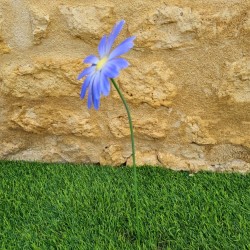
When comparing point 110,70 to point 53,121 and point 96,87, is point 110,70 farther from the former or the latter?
point 53,121

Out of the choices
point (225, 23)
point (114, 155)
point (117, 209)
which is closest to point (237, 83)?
point (225, 23)

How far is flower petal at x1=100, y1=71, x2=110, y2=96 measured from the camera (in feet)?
3.58

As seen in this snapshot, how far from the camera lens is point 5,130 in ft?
7.36

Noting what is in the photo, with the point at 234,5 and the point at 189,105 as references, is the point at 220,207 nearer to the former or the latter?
the point at 189,105

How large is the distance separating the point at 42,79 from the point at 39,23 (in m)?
0.26

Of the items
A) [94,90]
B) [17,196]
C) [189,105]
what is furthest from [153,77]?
[94,90]

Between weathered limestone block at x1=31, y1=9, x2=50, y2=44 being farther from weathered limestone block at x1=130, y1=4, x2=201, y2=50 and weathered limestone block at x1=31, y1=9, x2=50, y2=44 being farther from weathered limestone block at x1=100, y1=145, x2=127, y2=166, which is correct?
weathered limestone block at x1=100, y1=145, x2=127, y2=166

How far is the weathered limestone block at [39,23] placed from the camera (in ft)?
6.61

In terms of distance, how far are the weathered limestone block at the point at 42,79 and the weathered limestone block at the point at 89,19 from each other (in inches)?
5.8

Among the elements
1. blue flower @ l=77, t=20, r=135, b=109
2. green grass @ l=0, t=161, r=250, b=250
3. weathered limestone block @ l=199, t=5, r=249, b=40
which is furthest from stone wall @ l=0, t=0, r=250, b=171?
blue flower @ l=77, t=20, r=135, b=109

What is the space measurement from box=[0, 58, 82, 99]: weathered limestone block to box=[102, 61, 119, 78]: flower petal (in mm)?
945

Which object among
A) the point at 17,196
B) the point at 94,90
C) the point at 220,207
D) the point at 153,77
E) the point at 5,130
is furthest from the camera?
the point at 5,130

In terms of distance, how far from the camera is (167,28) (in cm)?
196

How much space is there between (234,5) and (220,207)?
84cm
